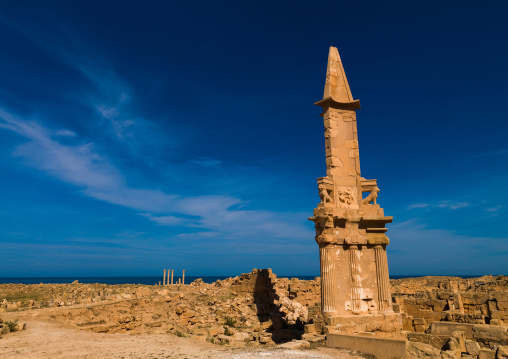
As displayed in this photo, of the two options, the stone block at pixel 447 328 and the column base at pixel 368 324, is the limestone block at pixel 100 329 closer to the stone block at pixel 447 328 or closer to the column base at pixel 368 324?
the column base at pixel 368 324

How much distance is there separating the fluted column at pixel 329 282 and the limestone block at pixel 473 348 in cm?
310

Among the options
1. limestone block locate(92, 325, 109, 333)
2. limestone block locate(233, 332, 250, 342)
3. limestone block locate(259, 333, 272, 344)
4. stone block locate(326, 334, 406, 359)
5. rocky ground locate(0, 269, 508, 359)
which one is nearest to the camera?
stone block locate(326, 334, 406, 359)

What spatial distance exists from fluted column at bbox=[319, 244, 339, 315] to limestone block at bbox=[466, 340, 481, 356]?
122 inches

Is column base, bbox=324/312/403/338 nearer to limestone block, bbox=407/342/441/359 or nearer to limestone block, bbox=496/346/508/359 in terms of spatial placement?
limestone block, bbox=407/342/441/359

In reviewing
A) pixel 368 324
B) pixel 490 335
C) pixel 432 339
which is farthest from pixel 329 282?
pixel 490 335

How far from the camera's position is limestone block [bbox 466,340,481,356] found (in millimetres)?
6908

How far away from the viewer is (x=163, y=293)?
21203mm

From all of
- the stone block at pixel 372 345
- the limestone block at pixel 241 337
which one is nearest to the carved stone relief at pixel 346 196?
the stone block at pixel 372 345

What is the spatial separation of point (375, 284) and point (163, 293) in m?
15.1

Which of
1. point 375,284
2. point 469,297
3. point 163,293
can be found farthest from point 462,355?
point 163,293

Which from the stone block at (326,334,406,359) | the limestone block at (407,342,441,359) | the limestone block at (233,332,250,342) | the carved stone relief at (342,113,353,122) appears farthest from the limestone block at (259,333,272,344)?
the carved stone relief at (342,113,353,122)

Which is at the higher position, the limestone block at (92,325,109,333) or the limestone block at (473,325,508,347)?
the limestone block at (473,325,508,347)

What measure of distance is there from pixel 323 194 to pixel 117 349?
6527 millimetres

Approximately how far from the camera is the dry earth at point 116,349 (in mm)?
7293
